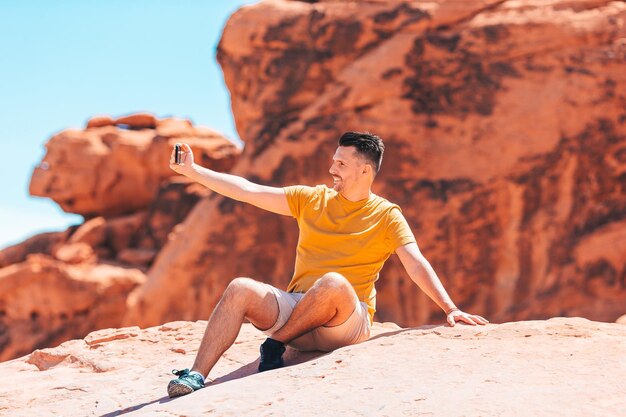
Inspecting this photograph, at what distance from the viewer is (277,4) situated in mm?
13969

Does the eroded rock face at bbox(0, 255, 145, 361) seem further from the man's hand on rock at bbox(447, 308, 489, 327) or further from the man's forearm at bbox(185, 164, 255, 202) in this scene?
the man's hand on rock at bbox(447, 308, 489, 327)

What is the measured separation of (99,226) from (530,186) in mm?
9567

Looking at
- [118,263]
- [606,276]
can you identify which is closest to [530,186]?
[606,276]

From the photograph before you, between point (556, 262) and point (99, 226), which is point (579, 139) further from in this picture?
point (99, 226)

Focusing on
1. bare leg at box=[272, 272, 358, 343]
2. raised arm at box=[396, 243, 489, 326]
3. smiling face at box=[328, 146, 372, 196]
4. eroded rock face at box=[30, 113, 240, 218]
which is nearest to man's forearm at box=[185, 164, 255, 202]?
smiling face at box=[328, 146, 372, 196]

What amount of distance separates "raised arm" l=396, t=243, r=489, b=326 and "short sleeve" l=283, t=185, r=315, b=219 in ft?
1.80

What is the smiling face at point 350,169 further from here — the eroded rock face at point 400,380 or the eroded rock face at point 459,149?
the eroded rock face at point 459,149

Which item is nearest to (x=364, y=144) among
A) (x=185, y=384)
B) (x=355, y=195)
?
(x=355, y=195)

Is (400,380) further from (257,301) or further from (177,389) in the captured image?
(177,389)

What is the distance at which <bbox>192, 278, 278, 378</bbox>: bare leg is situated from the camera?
384 cm

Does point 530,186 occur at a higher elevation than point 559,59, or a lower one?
lower

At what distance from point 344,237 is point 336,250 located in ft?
0.25

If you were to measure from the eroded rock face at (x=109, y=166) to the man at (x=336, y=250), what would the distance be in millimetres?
13994

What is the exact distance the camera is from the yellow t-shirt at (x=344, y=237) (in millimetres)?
4238
